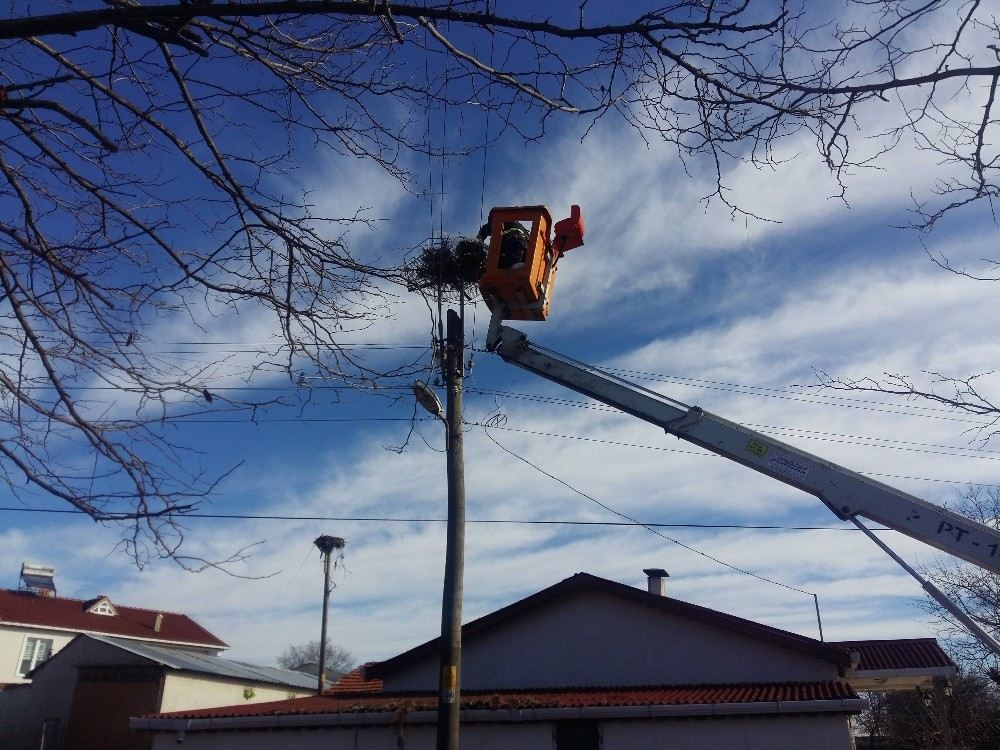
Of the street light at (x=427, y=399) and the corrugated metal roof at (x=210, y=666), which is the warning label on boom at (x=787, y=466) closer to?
the street light at (x=427, y=399)

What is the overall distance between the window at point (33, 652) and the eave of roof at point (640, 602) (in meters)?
25.7

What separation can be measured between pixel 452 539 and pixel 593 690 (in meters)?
6.34

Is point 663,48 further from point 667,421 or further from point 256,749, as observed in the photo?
point 256,749

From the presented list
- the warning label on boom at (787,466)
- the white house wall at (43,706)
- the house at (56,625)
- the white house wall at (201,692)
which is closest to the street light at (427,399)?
the warning label on boom at (787,466)

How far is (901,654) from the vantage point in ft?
54.3

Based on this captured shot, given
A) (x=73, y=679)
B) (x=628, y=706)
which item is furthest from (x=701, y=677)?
(x=73, y=679)

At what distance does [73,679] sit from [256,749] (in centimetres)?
1557

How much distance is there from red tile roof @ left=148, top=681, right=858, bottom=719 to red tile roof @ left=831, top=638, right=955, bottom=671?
2.02m

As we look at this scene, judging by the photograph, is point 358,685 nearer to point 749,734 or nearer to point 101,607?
point 749,734

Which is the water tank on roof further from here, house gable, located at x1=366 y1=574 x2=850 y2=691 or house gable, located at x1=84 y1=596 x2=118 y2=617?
house gable, located at x1=366 y1=574 x2=850 y2=691

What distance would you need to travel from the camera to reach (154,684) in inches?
975

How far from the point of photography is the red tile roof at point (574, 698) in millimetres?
13117

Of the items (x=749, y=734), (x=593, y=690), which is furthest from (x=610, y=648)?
(x=749, y=734)

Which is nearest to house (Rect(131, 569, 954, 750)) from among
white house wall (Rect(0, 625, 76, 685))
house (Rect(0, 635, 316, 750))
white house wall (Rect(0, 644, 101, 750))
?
house (Rect(0, 635, 316, 750))
